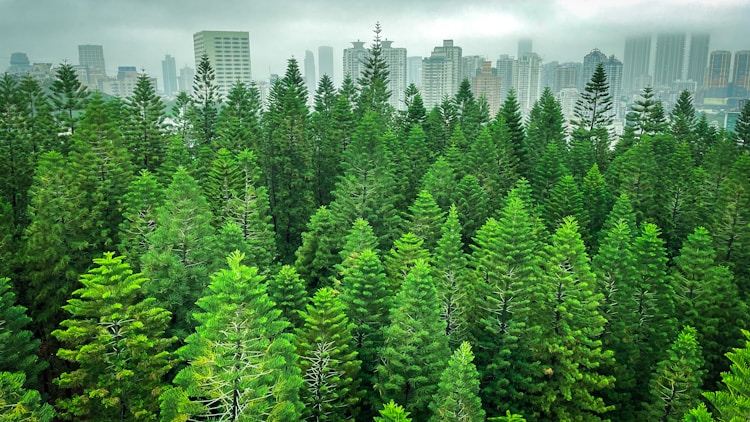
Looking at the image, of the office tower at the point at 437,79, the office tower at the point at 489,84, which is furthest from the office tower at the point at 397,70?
the office tower at the point at 489,84

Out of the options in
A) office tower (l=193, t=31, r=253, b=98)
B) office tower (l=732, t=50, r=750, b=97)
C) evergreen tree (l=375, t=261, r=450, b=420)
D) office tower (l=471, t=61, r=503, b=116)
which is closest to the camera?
evergreen tree (l=375, t=261, r=450, b=420)

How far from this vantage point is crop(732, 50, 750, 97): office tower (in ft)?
581

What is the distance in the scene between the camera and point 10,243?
96.8 feet

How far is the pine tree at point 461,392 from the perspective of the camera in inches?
750

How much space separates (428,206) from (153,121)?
26773 mm

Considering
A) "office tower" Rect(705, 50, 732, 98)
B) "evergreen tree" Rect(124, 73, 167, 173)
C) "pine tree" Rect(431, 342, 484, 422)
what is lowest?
"pine tree" Rect(431, 342, 484, 422)

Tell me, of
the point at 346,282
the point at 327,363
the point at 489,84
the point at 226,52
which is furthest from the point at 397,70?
the point at 327,363

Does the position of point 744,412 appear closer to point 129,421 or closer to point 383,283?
point 383,283

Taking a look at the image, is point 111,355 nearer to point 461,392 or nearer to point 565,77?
point 461,392

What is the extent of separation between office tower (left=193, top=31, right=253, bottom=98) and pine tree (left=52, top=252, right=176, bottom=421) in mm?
170423

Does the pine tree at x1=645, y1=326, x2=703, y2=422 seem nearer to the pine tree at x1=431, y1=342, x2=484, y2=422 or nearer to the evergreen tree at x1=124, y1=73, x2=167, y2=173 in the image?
the pine tree at x1=431, y1=342, x2=484, y2=422

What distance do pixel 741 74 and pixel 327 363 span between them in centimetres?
20935

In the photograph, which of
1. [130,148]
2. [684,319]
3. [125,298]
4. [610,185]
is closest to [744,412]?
[684,319]

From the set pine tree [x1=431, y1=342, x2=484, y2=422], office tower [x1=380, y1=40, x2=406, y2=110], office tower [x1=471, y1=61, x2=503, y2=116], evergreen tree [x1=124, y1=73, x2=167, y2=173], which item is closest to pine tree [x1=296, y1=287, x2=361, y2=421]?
pine tree [x1=431, y1=342, x2=484, y2=422]
